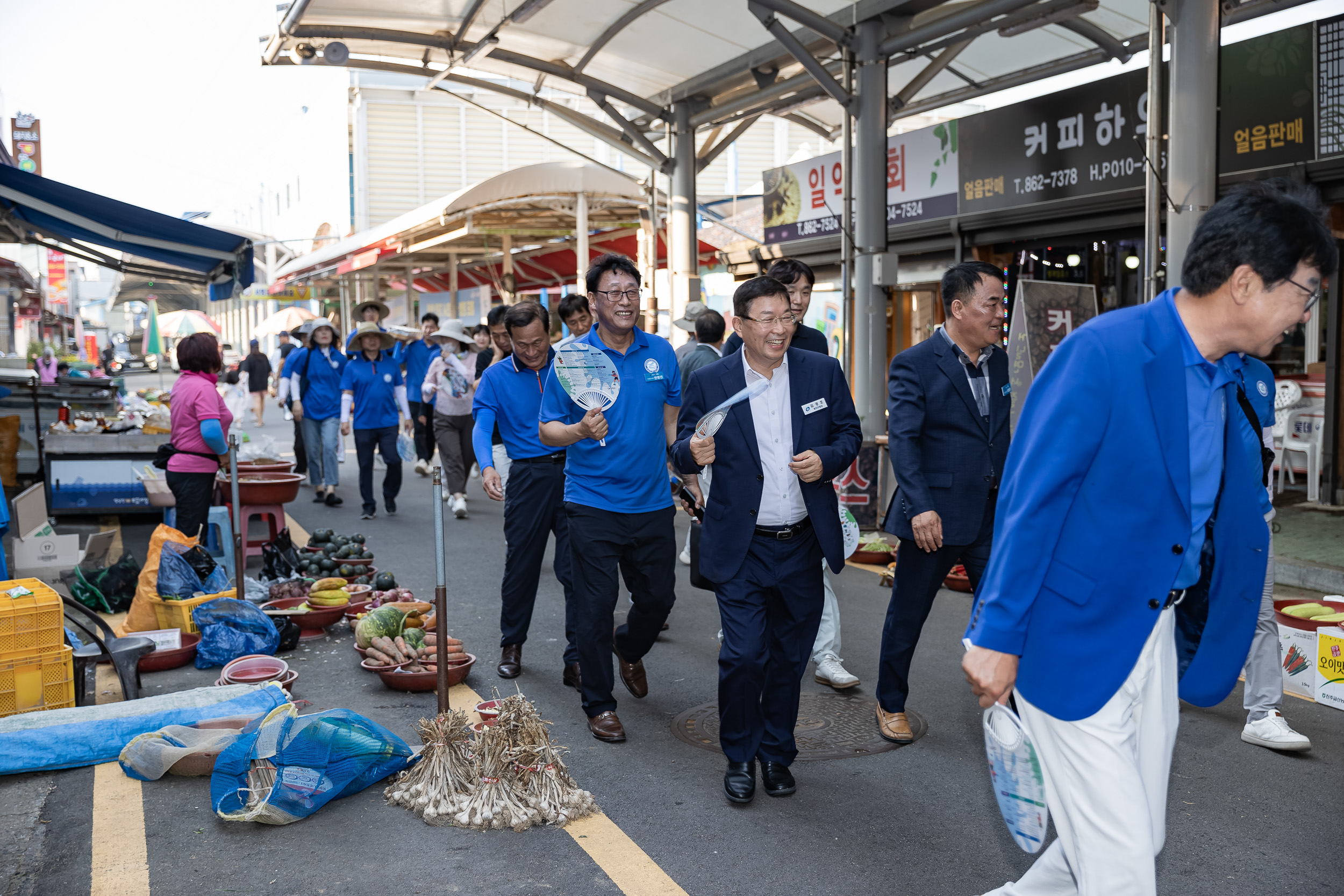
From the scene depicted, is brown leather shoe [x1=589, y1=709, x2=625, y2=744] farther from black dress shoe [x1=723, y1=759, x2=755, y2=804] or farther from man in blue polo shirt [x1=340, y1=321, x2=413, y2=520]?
man in blue polo shirt [x1=340, y1=321, x2=413, y2=520]

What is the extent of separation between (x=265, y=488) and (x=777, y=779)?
6.00m

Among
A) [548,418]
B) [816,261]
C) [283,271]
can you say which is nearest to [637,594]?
[548,418]

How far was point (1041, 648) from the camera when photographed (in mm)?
2344

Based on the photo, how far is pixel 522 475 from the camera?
19.6ft

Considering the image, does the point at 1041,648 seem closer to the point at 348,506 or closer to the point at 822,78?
the point at 822,78

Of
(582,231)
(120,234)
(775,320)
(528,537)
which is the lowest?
(528,537)

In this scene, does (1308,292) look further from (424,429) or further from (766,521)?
(424,429)

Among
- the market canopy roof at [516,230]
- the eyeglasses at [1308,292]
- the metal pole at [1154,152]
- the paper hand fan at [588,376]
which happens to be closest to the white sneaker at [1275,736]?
the eyeglasses at [1308,292]

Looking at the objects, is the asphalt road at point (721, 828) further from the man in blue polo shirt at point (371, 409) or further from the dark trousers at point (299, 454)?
the dark trousers at point (299, 454)

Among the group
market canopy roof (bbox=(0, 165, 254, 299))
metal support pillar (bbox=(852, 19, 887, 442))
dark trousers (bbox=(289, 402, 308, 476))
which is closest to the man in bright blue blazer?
metal support pillar (bbox=(852, 19, 887, 442))

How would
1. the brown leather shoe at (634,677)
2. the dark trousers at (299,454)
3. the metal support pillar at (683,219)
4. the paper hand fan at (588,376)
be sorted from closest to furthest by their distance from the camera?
the paper hand fan at (588,376) < the brown leather shoe at (634,677) < the dark trousers at (299,454) < the metal support pillar at (683,219)

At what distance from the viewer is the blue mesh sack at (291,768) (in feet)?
12.9

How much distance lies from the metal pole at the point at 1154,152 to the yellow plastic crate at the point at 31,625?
708 cm

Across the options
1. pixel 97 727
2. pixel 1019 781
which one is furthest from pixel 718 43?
pixel 1019 781
